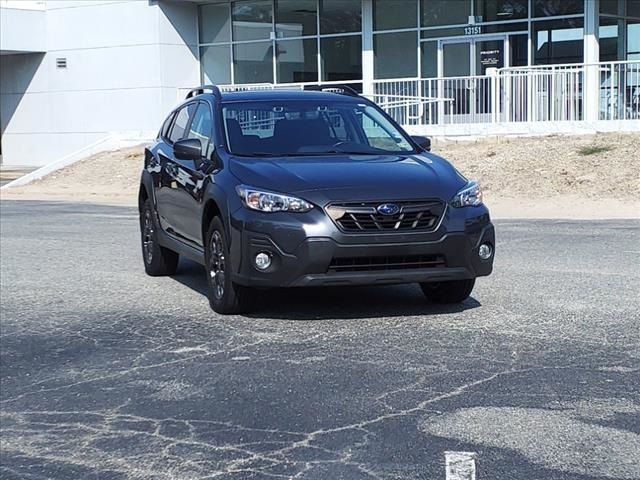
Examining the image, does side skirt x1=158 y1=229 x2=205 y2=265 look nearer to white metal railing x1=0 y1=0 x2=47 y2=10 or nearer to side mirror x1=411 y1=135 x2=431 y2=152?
side mirror x1=411 y1=135 x2=431 y2=152

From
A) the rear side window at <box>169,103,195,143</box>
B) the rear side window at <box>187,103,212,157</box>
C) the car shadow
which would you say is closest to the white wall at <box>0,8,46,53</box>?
the rear side window at <box>169,103,195,143</box>

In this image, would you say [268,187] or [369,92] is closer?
[268,187]

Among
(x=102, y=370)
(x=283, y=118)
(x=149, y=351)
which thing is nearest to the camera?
(x=102, y=370)

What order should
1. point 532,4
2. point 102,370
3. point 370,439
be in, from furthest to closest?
1. point 532,4
2. point 102,370
3. point 370,439

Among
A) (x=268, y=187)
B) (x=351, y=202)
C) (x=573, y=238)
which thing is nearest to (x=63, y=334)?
(x=268, y=187)

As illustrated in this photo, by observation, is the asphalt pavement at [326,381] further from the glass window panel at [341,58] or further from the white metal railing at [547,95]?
the glass window panel at [341,58]

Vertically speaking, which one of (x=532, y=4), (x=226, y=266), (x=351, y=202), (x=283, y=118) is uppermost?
(x=532, y=4)

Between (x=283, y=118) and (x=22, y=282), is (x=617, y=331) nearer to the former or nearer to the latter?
(x=283, y=118)

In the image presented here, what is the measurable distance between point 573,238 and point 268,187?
21.2 feet

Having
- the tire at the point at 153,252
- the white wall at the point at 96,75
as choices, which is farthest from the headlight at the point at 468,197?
the white wall at the point at 96,75

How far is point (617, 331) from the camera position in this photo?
7141 millimetres

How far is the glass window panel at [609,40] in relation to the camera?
2694 centimetres

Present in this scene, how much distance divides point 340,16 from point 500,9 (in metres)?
5.25

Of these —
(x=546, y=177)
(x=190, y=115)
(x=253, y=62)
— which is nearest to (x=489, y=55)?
(x=253, y=62)
